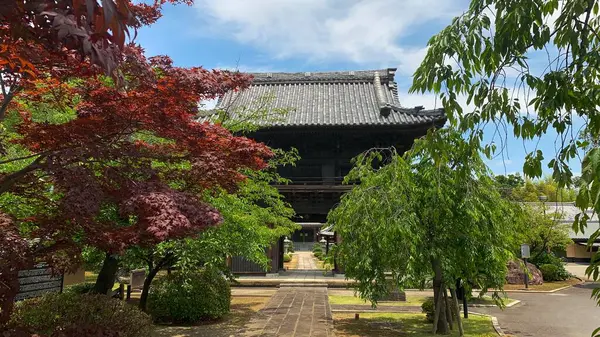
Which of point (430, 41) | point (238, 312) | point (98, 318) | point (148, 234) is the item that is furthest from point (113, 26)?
point (238, 312)

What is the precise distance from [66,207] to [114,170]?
98 centimetres

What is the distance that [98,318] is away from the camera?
19.4 ft

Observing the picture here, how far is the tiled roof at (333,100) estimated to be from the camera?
58.6ft

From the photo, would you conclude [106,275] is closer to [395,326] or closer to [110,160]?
[110,160]

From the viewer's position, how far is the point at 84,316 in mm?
5875

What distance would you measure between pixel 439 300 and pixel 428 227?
5.29ft

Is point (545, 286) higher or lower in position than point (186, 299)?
lower

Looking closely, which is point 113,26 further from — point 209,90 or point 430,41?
point 209,90

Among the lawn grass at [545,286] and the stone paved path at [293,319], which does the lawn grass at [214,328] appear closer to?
the stone paved path at [293,319]

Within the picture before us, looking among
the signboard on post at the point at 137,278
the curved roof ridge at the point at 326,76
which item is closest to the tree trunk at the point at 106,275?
the signboard on post at the point at 137,278

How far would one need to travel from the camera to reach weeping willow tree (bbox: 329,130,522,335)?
7453 mm

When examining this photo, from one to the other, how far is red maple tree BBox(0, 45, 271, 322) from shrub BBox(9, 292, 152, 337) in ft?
2.31

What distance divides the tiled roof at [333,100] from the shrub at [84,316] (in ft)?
36.4

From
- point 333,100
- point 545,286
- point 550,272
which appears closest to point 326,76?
point 333,100
